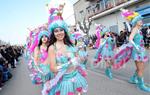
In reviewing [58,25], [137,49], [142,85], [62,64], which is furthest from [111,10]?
[62,64]

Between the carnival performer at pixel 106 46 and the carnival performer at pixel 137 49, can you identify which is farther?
the carnival performer at pixel 106 46

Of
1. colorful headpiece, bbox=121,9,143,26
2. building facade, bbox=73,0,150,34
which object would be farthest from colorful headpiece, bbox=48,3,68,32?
building facade, bbox=73,0,150,34

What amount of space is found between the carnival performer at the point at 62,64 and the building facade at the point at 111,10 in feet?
78.5

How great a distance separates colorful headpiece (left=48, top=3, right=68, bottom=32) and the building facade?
2348 centimetres

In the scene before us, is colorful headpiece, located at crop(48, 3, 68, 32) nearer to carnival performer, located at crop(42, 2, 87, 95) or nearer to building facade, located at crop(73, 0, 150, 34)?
carnival performer, located at crop(42, 2, 87, 95)

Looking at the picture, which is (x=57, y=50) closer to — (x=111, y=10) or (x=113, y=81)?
(x=113, y=81)

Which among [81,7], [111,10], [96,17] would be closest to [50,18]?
[111,10]

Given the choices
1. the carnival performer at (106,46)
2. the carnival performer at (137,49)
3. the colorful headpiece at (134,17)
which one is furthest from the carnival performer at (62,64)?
the carnival performer at (106,46)

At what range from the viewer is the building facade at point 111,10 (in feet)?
101

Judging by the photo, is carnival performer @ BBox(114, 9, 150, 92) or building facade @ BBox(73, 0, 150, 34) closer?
carnival performer @ BBox(114, 9, 150, 92)

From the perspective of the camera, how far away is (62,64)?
16.7 feet

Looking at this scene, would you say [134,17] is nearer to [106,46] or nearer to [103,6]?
[106,46]

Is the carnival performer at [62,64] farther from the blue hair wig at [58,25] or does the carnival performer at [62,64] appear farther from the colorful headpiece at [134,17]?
the colorful headpiece at [134,17]

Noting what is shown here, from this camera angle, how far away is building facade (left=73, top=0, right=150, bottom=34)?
30744 millimetres
